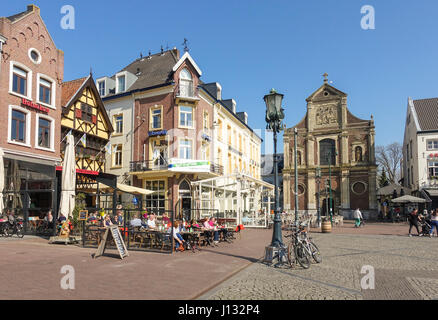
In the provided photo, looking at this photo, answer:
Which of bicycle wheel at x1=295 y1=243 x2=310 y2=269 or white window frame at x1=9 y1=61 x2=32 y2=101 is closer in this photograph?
bicycle wheel at x1=295 y1=243 x2=310 y2=269

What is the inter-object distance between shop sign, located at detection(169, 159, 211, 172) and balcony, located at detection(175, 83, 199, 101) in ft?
16.6

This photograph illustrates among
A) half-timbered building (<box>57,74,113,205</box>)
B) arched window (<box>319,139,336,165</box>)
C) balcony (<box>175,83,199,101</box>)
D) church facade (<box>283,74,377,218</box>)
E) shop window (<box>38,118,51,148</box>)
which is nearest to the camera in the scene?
shop window (<box>38,118,51,148</box>)

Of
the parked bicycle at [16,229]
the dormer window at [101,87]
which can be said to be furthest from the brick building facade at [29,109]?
the dormer window at [101,87]

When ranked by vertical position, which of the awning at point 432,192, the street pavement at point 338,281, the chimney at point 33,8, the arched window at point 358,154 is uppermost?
the chimney at point 33,8

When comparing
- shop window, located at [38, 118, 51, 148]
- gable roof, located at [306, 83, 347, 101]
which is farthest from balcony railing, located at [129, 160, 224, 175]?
gable roof, located at [306, 83, 347, 101]

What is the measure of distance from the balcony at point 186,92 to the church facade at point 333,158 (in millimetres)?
21288

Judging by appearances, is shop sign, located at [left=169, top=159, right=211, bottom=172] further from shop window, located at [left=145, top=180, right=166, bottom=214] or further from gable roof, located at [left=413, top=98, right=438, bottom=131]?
gable roof, located at [left=413, top=98, right=438, bottom=131]

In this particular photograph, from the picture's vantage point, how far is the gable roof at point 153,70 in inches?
1120

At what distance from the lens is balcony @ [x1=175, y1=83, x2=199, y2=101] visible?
26.9 metres

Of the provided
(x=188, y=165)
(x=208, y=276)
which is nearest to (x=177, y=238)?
(x=208, y=276)

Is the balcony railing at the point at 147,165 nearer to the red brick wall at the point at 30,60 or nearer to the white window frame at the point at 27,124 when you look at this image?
the red brick wall at the point at 30,60

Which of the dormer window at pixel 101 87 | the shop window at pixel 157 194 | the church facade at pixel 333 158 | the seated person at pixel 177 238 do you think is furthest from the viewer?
the church facade at pixel 333 158

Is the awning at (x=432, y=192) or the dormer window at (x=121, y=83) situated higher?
the dormer window at (x=121, y=83)
